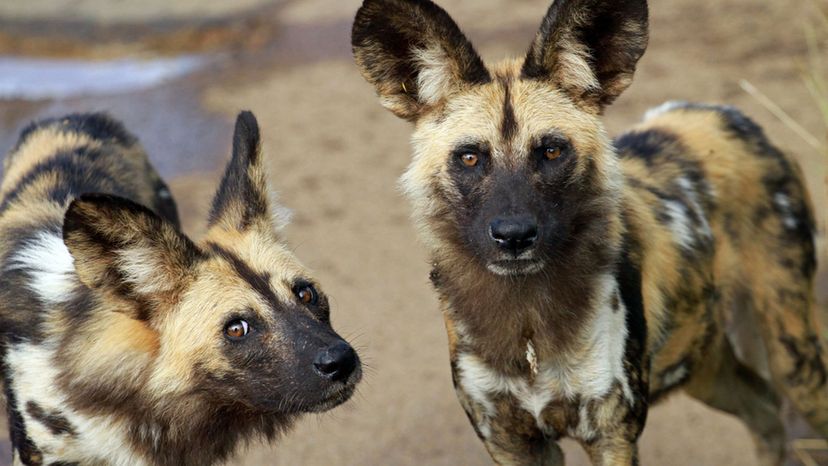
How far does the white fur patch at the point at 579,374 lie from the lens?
3336mm

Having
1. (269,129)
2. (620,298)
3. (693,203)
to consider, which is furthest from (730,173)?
(269,129)

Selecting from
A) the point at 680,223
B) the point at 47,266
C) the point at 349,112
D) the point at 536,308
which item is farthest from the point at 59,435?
the point at 349,112

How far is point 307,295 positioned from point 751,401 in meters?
1.99

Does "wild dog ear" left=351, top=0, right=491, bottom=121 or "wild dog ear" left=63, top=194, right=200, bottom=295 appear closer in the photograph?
"wild dog ear" left=63, top=194, right=200, bottom=295

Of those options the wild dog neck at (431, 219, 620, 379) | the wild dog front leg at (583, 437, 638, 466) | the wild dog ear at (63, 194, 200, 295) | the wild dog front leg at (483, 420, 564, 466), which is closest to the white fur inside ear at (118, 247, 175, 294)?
the wild dog ear at (63, 194, 200, 295)

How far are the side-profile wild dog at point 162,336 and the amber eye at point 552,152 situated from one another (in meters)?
0.79

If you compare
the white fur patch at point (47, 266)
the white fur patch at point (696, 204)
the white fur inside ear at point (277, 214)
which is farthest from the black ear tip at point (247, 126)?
the white fur patch at point (696, 204)

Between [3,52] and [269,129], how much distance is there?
287 centimetres

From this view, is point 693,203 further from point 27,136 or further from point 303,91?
point 303,91

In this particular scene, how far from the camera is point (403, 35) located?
3.48m

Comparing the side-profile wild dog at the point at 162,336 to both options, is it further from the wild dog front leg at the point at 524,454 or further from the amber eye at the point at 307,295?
the wild dog front leg at the point at 524,454

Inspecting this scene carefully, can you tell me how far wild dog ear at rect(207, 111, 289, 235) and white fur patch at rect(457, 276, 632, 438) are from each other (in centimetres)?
81

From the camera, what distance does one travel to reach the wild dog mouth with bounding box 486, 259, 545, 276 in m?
3.21

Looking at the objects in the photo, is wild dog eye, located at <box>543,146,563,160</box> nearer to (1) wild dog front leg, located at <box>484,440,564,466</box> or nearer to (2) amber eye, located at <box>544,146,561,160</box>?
(2) amber eye, located at <box>544,146,561,160</box>
